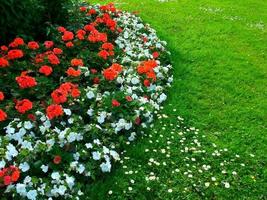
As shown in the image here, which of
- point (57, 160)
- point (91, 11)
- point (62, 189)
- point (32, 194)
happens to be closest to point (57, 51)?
point (91, 11)

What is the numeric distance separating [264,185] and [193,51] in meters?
5.09

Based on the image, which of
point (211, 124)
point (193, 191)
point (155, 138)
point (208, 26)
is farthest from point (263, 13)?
point (193, 191)

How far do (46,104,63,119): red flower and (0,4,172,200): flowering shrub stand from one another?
0.01 metres

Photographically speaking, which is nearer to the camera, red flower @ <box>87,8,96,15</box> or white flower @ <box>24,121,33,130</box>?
white flower @ <box>24,121,33,130</box>

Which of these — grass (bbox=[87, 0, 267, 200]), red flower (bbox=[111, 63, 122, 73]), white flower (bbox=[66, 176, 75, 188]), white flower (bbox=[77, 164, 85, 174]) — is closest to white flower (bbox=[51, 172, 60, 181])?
white flower (bbox=[66, 176, 75, 188])

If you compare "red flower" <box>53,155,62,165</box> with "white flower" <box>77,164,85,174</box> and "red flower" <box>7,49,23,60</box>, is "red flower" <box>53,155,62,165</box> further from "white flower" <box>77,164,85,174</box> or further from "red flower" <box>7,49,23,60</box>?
"red flower" <box>7,49,23,60</box>

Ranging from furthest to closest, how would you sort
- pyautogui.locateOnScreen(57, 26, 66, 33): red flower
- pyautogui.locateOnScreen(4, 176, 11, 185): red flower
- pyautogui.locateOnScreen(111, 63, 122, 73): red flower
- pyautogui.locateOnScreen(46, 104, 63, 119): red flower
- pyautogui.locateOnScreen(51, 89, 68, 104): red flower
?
pyautogui.locateOnScreen(57, 26, 66, 33): red flower → pyautogui.locateOnScreen(111, 63, 122, 73): red flower → pyautogui.locateOnScreen(51, 89, 68, 104): red flower → pyautogui.locateOnScreen(46, 104, 63, 119): red flower → pyautogui.locateOnScreen(4, 176, 11, 185): red flower

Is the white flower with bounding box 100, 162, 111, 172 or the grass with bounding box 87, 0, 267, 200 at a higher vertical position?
the white flower with bounding box 100, 162, 111, 172

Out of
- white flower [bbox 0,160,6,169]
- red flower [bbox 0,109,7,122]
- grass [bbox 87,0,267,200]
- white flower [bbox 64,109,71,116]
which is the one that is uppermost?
red flower [bbox 0,109,7,122]

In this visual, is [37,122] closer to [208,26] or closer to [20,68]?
[20,68]

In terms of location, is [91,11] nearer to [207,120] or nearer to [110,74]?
[110,74]

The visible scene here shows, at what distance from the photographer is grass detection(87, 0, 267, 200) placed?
629cm

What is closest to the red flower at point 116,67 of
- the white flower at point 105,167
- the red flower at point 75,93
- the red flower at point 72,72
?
the red flower at point 72,72

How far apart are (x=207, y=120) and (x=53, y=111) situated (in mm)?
2950
